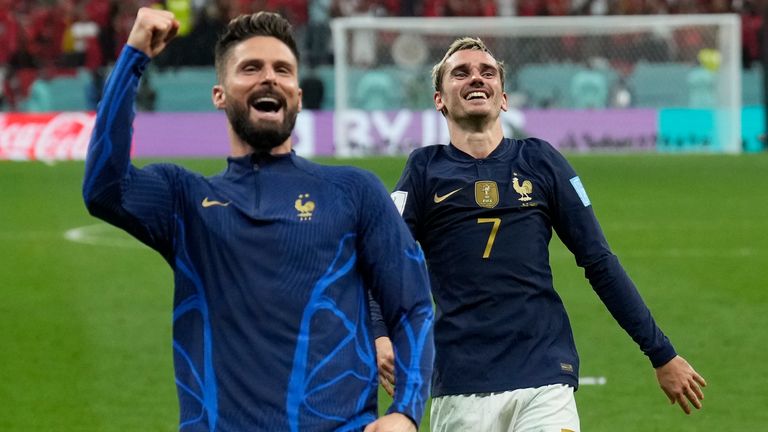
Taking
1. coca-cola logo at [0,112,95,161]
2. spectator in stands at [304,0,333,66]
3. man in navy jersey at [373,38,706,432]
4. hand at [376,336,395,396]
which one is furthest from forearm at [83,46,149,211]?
spectator in stands at [304,0,333,66]

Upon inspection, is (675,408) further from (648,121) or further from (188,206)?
(648,121)

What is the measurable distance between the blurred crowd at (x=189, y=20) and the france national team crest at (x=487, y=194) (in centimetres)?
2039

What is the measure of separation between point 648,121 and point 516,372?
1948cm

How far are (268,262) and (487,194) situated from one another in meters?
1.62

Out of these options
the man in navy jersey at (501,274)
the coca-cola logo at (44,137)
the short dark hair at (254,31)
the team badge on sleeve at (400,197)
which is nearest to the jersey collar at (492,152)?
the man in navy jersey at (501,274)

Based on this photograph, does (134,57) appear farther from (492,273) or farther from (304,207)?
(492,273)

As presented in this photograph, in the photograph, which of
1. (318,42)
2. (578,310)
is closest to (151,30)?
(578,310)

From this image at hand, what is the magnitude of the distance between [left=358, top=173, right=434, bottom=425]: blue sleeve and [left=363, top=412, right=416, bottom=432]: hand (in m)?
0.02

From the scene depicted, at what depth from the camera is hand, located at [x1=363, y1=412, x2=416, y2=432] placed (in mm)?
3301

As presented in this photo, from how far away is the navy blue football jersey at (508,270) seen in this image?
4.73 meters

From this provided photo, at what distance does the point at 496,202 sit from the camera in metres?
4.86

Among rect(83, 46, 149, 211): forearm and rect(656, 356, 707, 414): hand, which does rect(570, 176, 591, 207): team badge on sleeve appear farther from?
rect(83, 46, 149, 211): forearm

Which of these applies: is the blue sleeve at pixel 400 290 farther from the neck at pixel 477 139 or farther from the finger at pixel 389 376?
the neck at pixel 477 139

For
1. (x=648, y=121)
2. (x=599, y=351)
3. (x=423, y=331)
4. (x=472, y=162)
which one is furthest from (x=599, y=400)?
(x=648, y=121)
